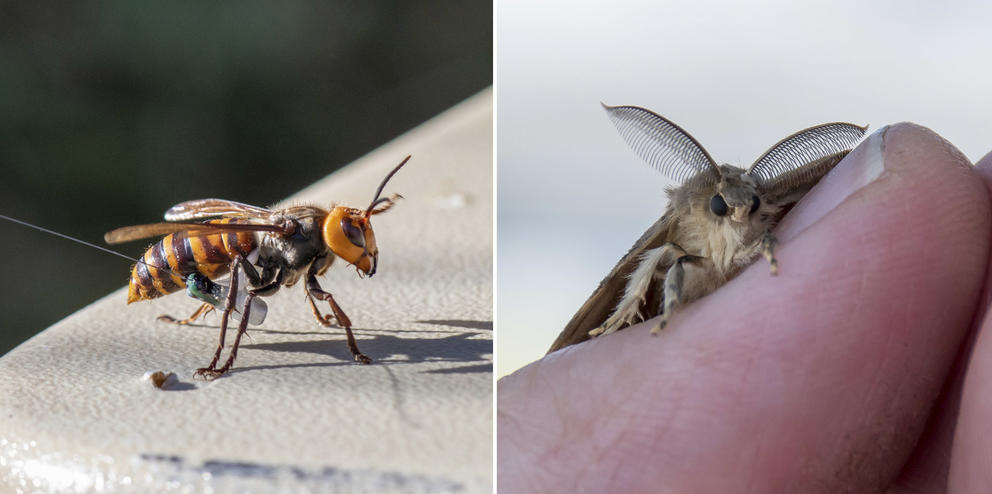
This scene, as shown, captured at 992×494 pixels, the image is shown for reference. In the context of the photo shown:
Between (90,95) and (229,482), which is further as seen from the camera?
(90,95)

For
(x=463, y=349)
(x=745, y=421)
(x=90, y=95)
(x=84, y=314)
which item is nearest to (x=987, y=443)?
(x=745, y=421)

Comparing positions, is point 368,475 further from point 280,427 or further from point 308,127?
point 308,127

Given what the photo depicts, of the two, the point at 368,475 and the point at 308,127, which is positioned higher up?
the point at 308,127

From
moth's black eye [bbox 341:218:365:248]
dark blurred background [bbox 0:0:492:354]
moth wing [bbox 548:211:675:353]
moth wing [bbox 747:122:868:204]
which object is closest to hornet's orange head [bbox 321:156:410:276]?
moth's black eye [bbox 341:218:365:248]

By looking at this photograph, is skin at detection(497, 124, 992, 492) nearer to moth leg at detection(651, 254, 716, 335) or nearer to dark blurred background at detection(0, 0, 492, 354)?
moth leg at detection(651, 254, 716, 335)

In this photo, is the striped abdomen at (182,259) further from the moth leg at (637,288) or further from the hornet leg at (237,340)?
the moth leg at (637,288)

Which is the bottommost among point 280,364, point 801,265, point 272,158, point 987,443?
point 987,443

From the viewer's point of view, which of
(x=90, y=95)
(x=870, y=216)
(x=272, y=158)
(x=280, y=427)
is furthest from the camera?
(x=272, y=158)
